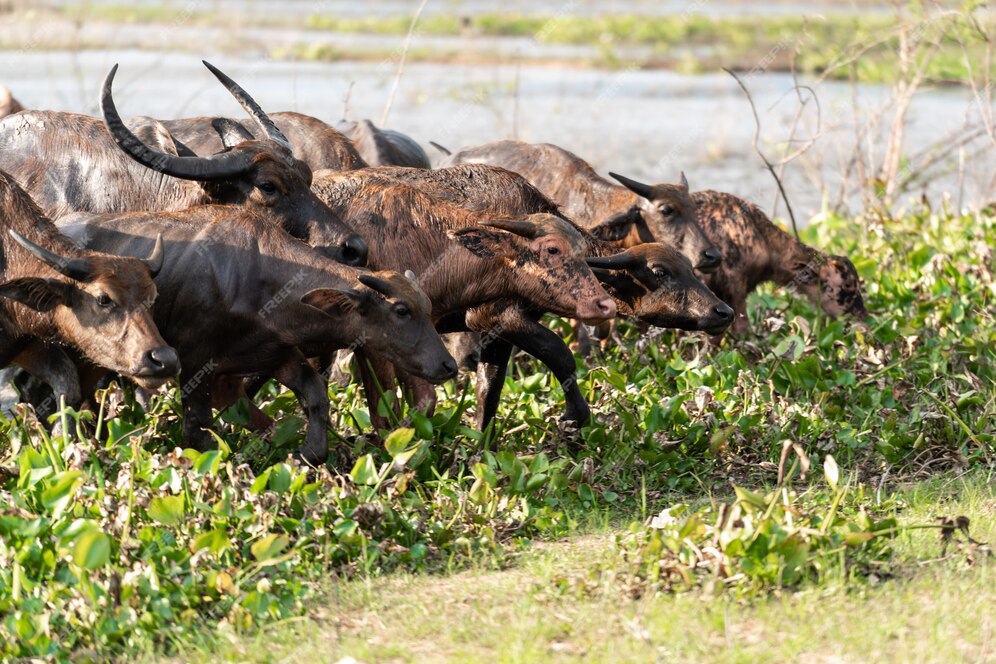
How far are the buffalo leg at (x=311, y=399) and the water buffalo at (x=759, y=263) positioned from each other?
363 cm

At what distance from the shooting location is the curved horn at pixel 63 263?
5.97 metres

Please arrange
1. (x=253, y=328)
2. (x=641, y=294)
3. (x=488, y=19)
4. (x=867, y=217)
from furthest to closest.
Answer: (x=488, y=19)
(x=867, y=217)
(x=641, y=294)
(x=253, y=328)

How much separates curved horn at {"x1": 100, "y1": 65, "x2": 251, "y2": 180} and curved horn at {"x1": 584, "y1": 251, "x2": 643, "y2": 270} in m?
1.86

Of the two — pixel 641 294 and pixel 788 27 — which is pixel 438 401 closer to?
pixel 641 294

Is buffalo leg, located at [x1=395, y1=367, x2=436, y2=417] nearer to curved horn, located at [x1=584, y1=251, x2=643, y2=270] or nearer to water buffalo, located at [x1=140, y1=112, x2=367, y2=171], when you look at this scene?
curved horn, located at [x1=584, y1=251, x2=643, y2=270]

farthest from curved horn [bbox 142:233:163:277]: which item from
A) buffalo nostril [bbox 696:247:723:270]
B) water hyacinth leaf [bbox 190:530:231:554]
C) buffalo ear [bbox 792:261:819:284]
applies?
buffalo ear [bbox 792:261:819:284]

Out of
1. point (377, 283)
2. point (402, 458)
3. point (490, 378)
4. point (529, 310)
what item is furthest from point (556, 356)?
point (402, 458)

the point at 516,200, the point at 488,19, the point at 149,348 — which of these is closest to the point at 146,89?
the point at 488,19

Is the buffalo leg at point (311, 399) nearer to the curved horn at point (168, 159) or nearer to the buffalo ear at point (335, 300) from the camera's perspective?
the buffalo ear at point (335, 300)

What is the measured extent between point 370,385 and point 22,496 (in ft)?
6.71

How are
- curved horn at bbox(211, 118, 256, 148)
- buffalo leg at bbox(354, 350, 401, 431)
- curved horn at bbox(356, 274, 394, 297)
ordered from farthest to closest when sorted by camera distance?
1. curved horn at bbox(211, 118, 256, 148)
2. buffalo leg at bbox(354, 350, 401, 431)
3. curved horn at bbox(356, 274, 394, 297)

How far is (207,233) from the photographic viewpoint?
6.52 m

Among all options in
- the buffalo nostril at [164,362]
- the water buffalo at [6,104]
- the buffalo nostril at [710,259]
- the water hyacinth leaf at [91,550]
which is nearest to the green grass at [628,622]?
the water hyacinth leaf at [91,550]

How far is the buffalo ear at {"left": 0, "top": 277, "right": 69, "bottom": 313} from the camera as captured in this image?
6.06m
